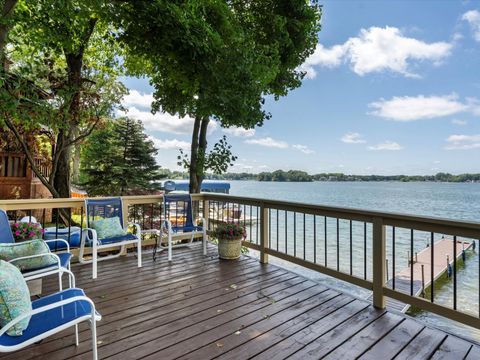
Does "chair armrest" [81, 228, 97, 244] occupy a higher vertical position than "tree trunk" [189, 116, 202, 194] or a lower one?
lower

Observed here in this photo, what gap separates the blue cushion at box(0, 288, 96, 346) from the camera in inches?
59.0

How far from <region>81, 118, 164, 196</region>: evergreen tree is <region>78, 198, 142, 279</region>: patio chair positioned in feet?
28.7

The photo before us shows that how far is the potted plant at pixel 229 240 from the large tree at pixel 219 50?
6.22ft

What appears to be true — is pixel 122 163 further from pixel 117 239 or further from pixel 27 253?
pixel 27 253

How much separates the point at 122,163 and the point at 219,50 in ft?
33.2

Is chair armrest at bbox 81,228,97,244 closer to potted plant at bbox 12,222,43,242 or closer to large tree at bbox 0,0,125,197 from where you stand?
potted plant at bbox 12,222,43,242

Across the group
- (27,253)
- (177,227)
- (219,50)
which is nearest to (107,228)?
A: (177,227)

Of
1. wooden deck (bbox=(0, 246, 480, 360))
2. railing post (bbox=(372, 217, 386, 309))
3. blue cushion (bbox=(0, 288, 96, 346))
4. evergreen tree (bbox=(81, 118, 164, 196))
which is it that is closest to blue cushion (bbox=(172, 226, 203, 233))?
wooden deck (bbox=(0, 246, 480, 360))

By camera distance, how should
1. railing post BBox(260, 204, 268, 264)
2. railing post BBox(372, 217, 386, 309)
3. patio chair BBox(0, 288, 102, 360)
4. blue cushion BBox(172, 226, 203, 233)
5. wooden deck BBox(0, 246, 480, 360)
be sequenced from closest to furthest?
patio chair BBox(0, 288, 102, 360) < wooden deck BBox(0, 246, 480, 360) < railing post BBox(372, 217, 386, 309) < railing post BBox(260, 204, 268, 264) < blue cushion BBox(172, 226, 203, 233)

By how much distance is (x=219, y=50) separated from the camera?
14.0 ft

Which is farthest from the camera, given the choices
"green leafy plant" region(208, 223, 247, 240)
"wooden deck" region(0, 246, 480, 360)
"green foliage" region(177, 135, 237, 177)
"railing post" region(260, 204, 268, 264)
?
"green foliage" region(177, 135, 237, 177)

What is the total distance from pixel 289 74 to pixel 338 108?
21437mm

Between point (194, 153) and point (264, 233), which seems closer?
point (264, 233)

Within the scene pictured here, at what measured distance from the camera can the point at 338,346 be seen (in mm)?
2186
